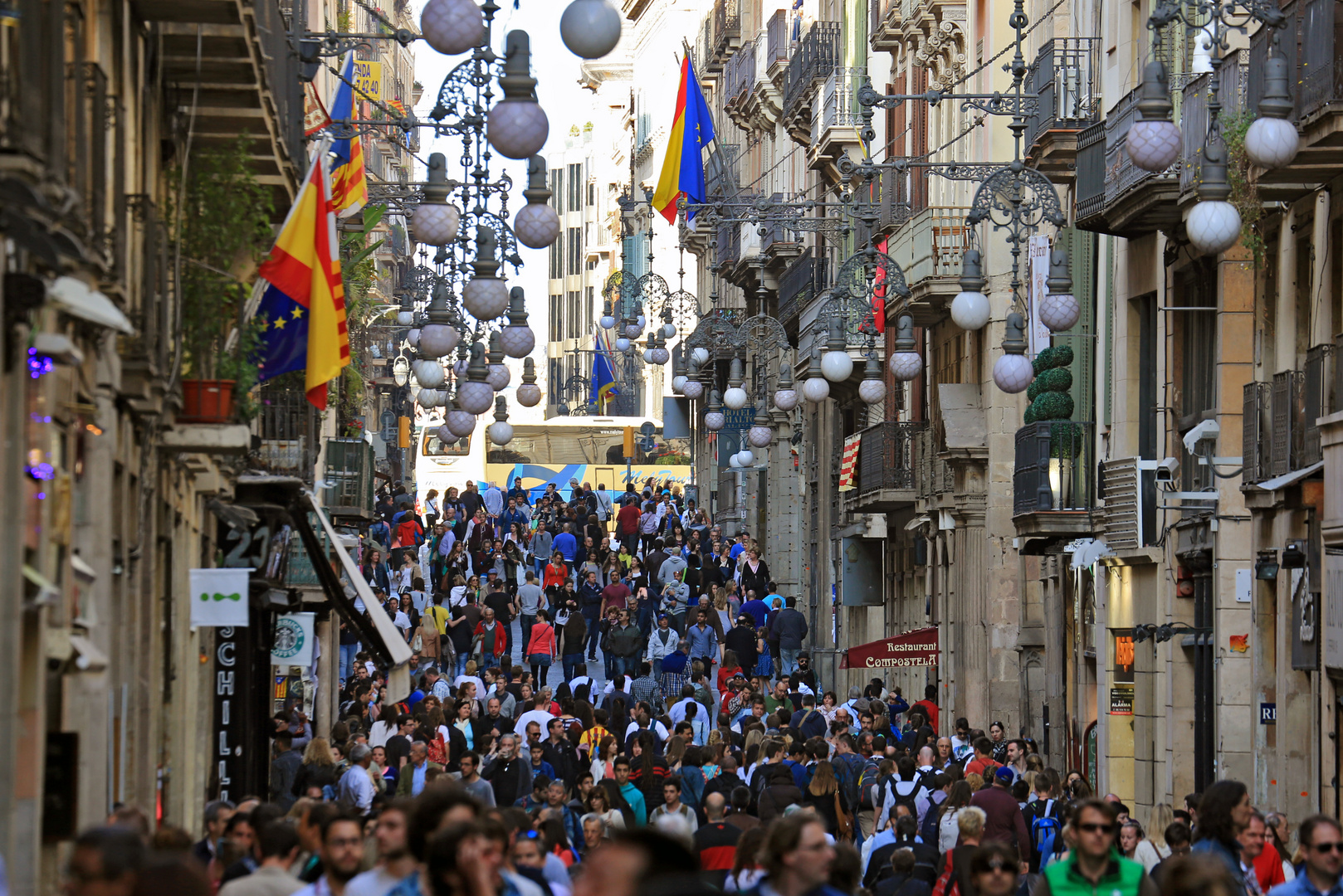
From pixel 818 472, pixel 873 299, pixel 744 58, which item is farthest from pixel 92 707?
pixel 744 58

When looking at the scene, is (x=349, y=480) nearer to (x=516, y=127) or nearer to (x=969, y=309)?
(x=969, y=309)

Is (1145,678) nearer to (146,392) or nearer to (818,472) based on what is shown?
(146,392)

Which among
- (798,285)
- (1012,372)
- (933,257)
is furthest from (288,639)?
(798,285)

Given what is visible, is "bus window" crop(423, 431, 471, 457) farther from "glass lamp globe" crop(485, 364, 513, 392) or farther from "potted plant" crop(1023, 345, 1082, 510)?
"glass lamp globe" crop(485, 364, 513, 392)

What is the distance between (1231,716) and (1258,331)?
3520mm

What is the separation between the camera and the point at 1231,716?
938 inches

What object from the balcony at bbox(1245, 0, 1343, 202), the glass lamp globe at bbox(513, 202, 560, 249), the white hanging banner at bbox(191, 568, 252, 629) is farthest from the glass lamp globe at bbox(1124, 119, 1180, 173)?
the white hanging banner at bbox(191, 568, 252, 629)

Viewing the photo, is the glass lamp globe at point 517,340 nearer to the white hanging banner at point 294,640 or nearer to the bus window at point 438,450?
the white hanging banner at point 294,640

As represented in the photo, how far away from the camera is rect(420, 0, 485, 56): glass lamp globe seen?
1581 centimetres

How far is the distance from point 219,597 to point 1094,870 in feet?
26.9

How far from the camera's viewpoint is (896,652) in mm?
30484

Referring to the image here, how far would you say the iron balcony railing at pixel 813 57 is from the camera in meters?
47.3

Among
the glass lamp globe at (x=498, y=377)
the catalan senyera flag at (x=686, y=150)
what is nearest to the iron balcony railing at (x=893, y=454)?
the catalan senyera flag at (x=686, y=150)

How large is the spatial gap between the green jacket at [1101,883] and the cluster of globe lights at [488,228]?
19.4ft
